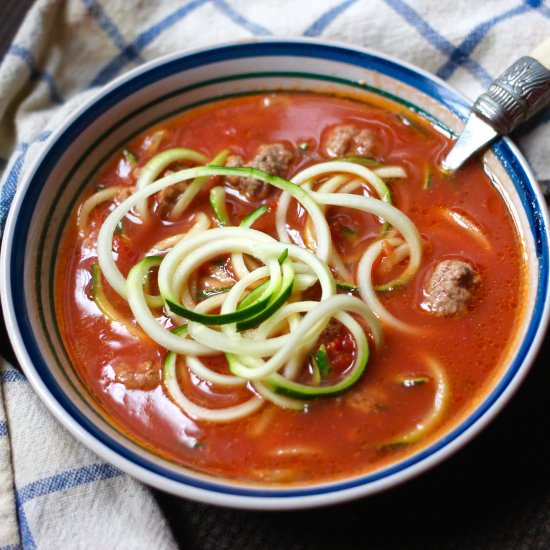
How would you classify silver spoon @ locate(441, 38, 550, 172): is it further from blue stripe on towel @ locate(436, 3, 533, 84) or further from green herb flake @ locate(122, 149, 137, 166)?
green herb flake @ locate(122, 149, 137, 166)

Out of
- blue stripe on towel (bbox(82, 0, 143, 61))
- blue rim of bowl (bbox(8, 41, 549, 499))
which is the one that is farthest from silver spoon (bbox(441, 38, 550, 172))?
blue stripe on towel (bbox(82, 0, 143, 61))

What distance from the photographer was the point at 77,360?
4113mm

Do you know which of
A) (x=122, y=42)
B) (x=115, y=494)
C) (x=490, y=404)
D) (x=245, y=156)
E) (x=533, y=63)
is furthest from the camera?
(x=122, y=42)

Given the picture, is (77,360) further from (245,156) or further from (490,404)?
(490,404)

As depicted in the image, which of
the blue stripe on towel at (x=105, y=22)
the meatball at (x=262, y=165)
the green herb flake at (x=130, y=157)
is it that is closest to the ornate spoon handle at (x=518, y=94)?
the meatball at (x=262, y=165)

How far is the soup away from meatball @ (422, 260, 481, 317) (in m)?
0.01

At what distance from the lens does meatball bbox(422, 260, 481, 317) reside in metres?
4.07

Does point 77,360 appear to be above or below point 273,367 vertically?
below

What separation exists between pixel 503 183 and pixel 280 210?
1.38 m

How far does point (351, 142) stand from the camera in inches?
189

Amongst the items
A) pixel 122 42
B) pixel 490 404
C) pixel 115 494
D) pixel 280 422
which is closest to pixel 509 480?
pixel 490 404

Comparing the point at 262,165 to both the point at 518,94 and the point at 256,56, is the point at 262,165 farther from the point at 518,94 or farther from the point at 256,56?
the point at 518,94

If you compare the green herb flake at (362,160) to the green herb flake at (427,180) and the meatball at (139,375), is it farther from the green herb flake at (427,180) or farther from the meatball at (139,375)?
the meatball at (139,375)

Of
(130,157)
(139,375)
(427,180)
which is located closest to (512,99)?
(427,180)
